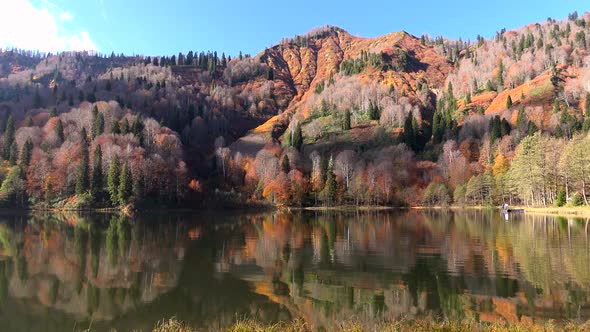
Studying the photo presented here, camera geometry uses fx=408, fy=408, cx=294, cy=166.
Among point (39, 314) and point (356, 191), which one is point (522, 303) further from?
point (356, 191)

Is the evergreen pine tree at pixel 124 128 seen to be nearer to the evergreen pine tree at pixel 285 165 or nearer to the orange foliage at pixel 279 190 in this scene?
the orange foliage at pixel 279 190

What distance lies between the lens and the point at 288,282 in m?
22.5

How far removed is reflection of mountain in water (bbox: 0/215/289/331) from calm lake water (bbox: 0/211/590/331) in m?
0.06

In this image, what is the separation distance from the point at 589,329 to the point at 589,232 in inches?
1423

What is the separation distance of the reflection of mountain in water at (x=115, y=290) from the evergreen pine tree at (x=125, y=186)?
74.3 m

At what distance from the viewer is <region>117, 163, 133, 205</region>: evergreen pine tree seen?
348ft

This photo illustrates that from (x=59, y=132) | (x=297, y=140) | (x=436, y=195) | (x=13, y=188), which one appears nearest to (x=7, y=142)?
(x=59, y=132)

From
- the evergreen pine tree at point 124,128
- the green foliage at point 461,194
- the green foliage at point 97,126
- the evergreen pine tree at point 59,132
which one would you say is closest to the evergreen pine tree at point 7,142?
the evergreen pine tree at point 59,132

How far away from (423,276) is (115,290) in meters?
16.5

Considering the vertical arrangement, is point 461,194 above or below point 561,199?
above

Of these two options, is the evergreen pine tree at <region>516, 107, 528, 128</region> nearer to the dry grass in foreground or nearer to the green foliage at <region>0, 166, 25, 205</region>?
the dry grass in foreground

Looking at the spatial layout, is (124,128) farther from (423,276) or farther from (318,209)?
(423,276)

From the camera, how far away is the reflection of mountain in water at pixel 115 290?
16.6 meters

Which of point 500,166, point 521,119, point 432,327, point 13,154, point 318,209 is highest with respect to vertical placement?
point 521,119
